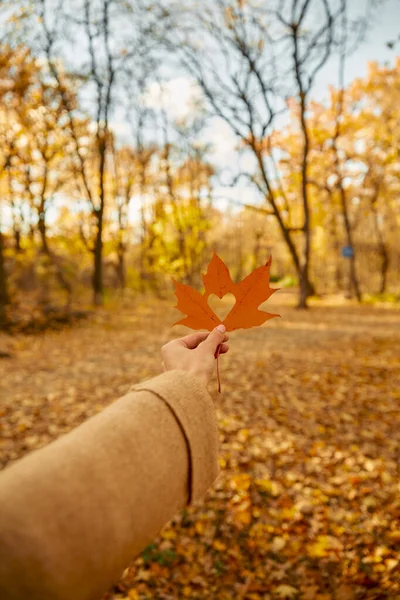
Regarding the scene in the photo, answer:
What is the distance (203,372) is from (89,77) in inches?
628

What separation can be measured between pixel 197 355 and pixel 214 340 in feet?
0.20

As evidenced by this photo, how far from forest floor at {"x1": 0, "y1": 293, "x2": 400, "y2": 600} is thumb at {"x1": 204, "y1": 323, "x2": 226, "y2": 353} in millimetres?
2717

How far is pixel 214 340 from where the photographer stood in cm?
100

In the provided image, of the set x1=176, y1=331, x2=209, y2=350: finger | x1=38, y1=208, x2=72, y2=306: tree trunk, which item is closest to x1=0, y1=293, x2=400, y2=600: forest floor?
x1=176, y1=331, x2=209, y2=350: finger

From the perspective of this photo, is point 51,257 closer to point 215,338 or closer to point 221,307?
point 221,307

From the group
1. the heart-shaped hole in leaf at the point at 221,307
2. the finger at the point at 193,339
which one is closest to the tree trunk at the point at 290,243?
the heart-shaped hole in leaf at the point at 221,307

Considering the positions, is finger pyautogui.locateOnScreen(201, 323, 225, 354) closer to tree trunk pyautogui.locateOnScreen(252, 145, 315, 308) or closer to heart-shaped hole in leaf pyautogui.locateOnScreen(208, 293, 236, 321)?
heart-shaped hole in leaf pyautogui.locateOnScreen(208, 293, 236, 321)

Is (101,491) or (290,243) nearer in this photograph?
(101,491)

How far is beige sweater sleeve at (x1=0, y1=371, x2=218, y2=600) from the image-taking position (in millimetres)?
526

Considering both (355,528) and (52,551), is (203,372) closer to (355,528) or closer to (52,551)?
(52,551)

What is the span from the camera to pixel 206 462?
82 cm

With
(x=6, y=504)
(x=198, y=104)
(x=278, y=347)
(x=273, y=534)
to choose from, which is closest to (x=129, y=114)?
(x=198, y=104)

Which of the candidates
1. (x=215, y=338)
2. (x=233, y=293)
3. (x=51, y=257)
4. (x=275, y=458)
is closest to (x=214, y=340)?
(x=215, y=338)

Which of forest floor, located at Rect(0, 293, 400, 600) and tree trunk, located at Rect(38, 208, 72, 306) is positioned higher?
tree trunk, located at Rect(38, 208, 72, 306)
